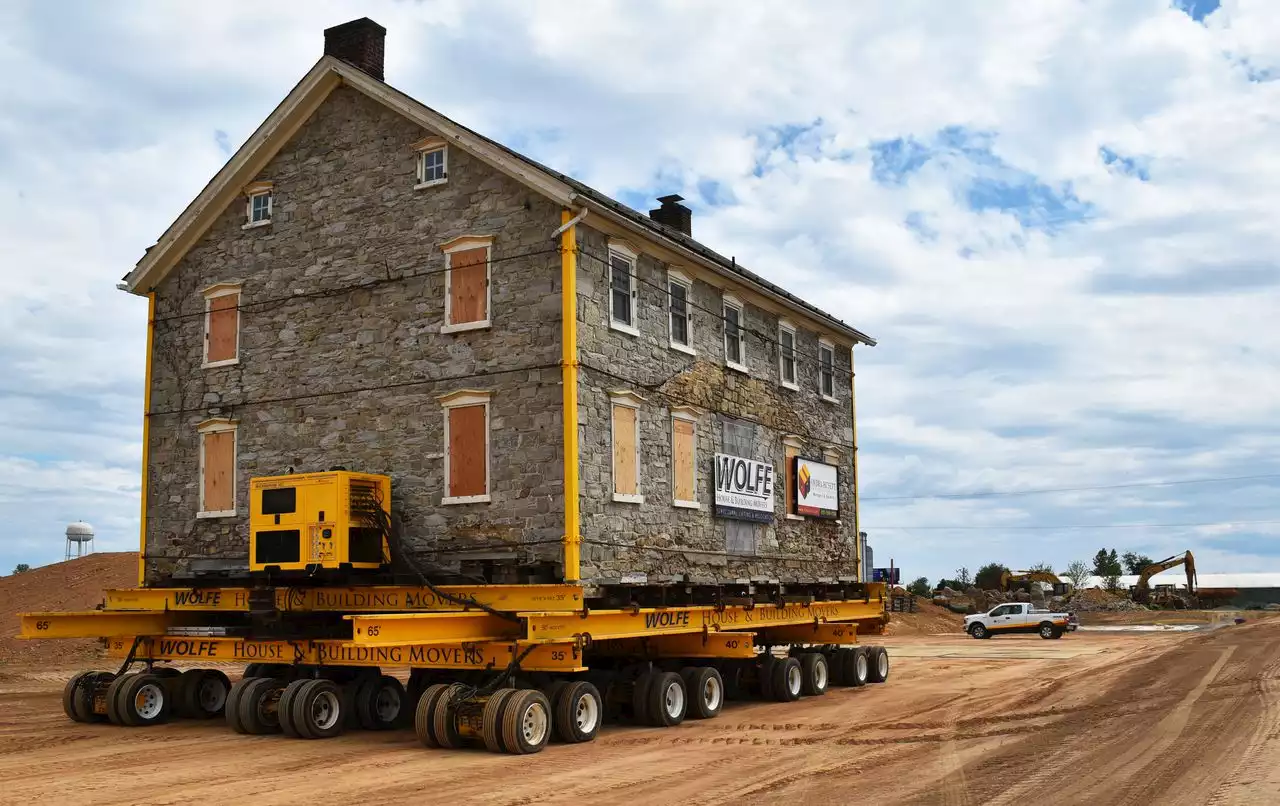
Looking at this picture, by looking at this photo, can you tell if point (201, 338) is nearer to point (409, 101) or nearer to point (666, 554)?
point (409, 101)

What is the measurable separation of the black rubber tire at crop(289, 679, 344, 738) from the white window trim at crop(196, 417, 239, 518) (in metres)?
5.51

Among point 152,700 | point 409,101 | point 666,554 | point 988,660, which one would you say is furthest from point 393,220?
point 988,660

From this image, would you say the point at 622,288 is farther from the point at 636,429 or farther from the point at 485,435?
the point at 485,435

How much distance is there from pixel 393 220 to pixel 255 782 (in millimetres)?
10825

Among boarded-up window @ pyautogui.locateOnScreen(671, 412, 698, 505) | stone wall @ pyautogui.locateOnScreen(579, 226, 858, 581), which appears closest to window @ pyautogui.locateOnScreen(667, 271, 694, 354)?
stone wall @ pyautogui.locateOnScreen(579, 226, 858, 581)

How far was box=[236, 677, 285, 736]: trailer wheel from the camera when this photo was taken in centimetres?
1848

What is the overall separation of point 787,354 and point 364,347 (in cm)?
1018

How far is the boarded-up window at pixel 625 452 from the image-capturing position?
20344 millimetres

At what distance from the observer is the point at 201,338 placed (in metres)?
23.7

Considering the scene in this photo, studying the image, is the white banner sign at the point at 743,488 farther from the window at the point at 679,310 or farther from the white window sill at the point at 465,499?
the white window sill at the point at 465,499

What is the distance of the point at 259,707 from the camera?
18.5m

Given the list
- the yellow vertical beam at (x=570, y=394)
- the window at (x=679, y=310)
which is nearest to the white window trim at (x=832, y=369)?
the window at (x=679, y=310)

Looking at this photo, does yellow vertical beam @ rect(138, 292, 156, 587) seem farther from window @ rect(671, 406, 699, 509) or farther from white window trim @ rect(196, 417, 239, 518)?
window @ rect(671, 406, 699, 509)

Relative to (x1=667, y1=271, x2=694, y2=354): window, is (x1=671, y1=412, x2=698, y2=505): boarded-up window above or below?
below
